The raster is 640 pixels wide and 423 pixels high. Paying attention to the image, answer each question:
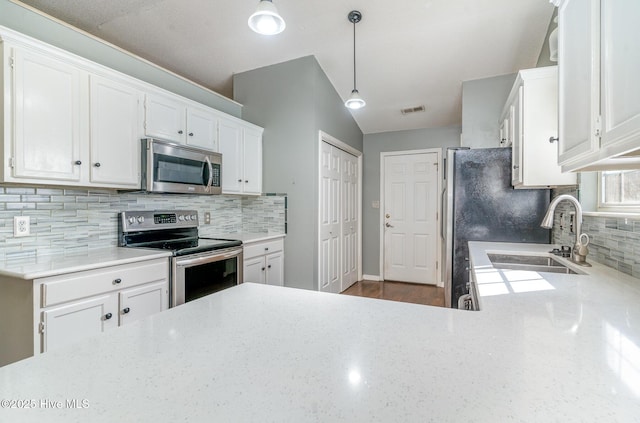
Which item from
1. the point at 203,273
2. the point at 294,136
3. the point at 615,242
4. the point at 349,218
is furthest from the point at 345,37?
the point at 615,242

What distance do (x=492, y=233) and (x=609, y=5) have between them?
1875mm

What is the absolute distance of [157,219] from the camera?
2.61 m

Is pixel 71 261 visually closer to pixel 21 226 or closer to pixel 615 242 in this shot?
pixel 21 226

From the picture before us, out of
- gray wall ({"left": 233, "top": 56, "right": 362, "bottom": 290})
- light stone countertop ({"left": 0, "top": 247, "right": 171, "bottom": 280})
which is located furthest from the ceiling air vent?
light stone countertop ({"left": 0, "top": 247, "right": 171, "bottom": 280})

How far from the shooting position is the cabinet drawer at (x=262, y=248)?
2890mm

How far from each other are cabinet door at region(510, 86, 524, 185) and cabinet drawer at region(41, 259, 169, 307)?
A: 8.54 feet

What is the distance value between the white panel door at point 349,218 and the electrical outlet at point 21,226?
304 centimetres

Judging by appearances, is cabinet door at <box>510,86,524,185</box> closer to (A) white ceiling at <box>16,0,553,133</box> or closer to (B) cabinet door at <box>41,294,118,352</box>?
(A) white ceiling at <box>16,0,553,133</box>

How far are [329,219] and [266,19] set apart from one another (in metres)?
2.37

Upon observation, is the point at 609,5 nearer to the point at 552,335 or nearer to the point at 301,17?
the point at 552,335

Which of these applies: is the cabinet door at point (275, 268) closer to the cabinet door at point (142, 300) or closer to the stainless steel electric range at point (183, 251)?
the stainless steel electric range at point (183, 251)

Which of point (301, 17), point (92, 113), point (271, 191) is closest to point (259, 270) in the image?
point (271, 191)

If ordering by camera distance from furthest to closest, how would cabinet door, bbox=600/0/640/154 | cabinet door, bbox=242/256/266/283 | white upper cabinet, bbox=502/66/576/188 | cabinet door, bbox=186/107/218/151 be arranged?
cabinet door, bbox=242/256/266/283 < cabinet door, bbox=186/107/218/151 < white upper cabinet, bbox=502/66/576/188 < cabinet door, bbox=600/0/640/154

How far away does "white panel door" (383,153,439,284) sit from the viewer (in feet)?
14.9
